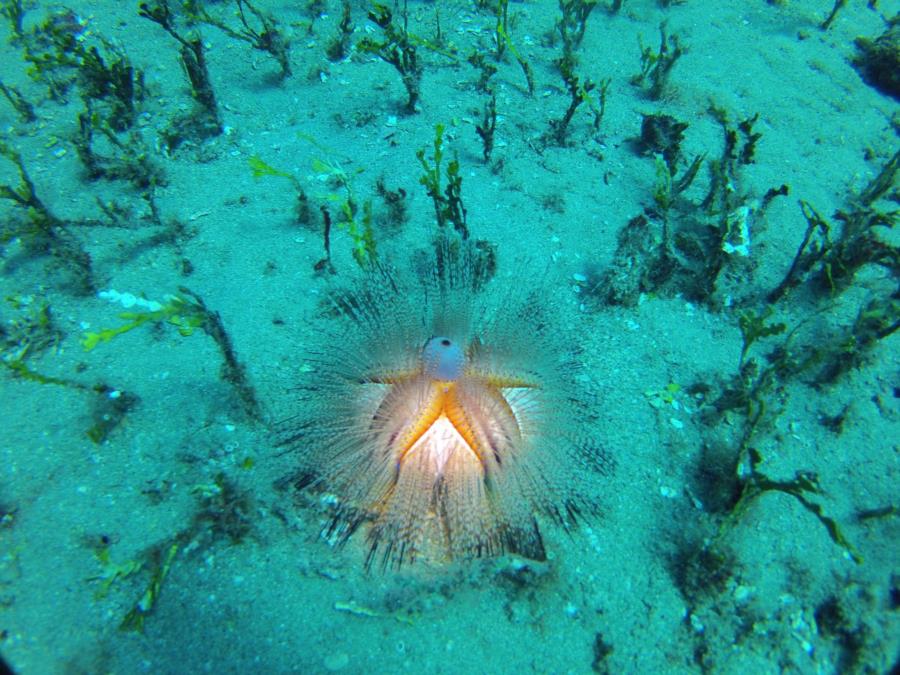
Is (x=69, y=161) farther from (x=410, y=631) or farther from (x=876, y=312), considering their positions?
(x=876, y=312)

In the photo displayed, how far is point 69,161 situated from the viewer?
475 centimetres

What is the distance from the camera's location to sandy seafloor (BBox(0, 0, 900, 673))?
101 inches

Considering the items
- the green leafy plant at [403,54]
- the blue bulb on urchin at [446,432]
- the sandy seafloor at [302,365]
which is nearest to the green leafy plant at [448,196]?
the sandy seafloor at [302,365]

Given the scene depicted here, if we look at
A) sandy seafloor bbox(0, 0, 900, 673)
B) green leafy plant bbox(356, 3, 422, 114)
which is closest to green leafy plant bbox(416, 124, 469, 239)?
sandy seafloor bbox(0, 0, 900, 673)

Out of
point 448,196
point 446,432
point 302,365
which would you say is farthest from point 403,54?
point 446,432

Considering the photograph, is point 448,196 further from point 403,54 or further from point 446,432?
point 446,432

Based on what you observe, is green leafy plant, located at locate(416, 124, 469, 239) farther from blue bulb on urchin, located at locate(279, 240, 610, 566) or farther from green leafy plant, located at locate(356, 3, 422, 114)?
green leafy plant, located at locate(356, 3, 422, 114)

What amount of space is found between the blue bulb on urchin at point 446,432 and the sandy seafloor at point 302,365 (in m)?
0.24

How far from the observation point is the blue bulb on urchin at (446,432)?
256cm

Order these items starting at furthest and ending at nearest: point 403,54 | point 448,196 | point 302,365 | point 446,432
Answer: point 403,54, point 448,196, point 302,365, point 446,432

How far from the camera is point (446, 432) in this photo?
2820 millimetres

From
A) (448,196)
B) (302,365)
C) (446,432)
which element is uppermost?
(448,196)

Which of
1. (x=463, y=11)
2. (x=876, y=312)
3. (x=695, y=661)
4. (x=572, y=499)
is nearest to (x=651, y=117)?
(x=876, y=312)

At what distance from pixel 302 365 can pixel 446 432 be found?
1.31 m
